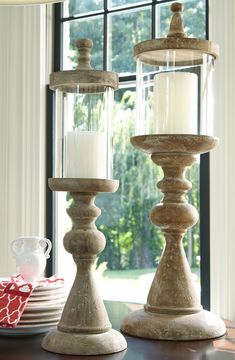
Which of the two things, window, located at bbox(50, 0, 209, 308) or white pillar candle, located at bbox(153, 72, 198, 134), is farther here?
window, located at bbox(50, 0, 209, 308)

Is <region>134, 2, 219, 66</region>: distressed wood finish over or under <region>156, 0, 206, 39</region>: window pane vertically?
under

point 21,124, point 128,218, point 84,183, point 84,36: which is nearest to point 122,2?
point 84,36

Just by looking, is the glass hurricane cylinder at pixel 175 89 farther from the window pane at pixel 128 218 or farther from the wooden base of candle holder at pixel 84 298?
the window pane at pixel 128 218

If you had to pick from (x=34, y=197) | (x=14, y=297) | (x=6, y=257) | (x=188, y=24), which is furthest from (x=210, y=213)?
(x=14, y=297)

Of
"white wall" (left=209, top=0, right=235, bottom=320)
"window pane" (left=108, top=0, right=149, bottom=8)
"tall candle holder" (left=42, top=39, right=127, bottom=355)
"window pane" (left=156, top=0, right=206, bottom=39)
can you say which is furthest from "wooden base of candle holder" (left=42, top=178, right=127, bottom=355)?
"window pane" (left=108, top=0, right=149, bottom=8)

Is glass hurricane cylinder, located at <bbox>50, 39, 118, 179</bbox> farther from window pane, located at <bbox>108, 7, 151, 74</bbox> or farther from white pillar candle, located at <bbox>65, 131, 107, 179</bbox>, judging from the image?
window pane, located at <bbox>108, 7, 151, 74</bbox>

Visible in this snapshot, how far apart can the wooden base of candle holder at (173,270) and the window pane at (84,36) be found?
2.39 meters

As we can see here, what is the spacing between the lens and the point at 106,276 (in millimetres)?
3547

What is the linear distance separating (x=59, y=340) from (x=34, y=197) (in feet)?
8.66

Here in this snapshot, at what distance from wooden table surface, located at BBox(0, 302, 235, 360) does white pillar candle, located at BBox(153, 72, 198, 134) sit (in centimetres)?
41

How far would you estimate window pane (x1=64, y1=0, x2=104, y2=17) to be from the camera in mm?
3714

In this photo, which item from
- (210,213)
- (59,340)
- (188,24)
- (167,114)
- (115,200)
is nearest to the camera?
(59,340)

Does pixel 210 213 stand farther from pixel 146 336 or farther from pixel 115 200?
pixel 146 336

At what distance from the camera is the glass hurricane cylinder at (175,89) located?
1310mm
